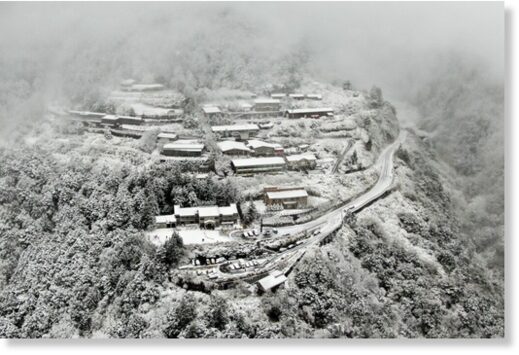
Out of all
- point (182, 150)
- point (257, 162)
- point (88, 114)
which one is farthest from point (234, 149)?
point (88, 114)

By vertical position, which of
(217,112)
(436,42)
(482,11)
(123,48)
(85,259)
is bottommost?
(85,259)

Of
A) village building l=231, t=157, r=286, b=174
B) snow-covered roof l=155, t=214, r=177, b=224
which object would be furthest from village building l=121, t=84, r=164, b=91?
snow-covered roof l=155, t=214, r=177, b=224

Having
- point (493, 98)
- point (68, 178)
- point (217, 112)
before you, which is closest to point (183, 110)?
point (217, 112)

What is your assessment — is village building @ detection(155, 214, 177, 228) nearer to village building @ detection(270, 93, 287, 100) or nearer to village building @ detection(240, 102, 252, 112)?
village building @ detection(240, 102, 252, 112)

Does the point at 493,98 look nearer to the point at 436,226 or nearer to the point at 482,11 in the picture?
the point at 482,11

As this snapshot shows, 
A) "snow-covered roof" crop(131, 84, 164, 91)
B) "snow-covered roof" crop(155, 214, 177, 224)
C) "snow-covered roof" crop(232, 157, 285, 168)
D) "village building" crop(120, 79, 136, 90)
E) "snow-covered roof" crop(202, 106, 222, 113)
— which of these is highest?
"village building" crop(120, 79, 136, 90)

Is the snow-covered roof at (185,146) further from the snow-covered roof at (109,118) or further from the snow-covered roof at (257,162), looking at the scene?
the snow-covered roof at (109,118)
